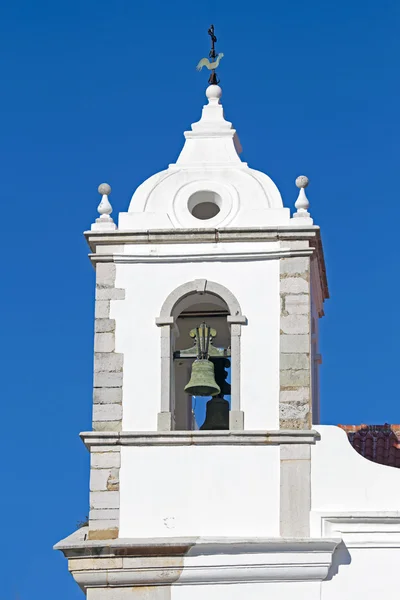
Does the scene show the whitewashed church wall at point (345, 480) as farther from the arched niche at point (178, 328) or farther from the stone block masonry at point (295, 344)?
the arched niche at point (178, 328)

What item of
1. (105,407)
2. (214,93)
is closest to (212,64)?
(214,93)

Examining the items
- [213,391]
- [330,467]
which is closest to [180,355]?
[213,391]

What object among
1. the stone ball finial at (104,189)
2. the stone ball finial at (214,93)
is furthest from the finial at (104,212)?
the stone ball finial at (214,93)

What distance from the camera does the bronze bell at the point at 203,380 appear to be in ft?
83.9

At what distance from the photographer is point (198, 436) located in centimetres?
2492

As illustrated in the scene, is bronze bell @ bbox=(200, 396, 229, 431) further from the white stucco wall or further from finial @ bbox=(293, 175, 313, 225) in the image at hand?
finial @ bbox=(293, 175, 313, 225)

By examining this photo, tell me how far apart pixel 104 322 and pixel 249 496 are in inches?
103

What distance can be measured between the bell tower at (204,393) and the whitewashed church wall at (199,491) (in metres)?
0.02

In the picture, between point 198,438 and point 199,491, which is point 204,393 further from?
point 199,491

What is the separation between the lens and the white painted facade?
24.4 meters

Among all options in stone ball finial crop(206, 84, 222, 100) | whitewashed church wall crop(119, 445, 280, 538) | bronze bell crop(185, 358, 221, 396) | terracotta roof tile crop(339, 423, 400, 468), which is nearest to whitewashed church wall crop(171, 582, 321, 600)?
whitewashed church wall crop(119, 445, 280, 538)

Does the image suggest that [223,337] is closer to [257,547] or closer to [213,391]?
[213,391]

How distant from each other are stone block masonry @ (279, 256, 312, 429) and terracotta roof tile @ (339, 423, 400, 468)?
2113mm

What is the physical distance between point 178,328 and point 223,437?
8.03ft
